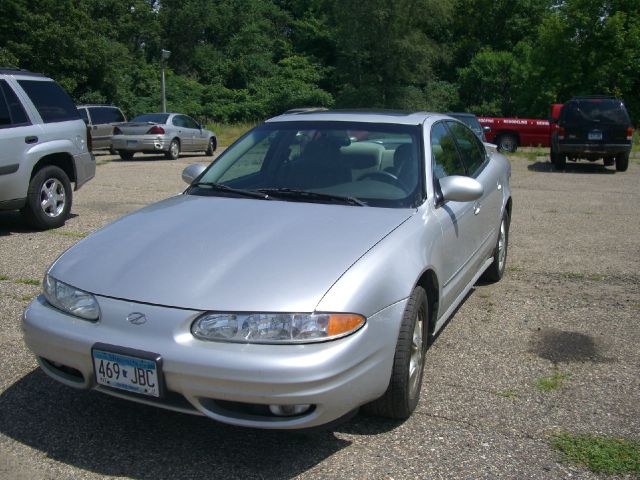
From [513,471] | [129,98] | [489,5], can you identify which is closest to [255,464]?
[513,471]

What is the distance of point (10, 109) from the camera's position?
25.7 ft

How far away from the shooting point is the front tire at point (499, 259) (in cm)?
A: 619

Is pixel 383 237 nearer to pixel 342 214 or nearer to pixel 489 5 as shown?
pixel 342 214

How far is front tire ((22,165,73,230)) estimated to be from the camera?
8.07 metres

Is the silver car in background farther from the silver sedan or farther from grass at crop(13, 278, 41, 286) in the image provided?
the silver sedan

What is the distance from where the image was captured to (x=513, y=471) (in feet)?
10.1

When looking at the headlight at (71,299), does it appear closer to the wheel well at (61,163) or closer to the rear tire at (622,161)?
the wheel well at (61,163)

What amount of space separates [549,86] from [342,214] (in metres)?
38.7

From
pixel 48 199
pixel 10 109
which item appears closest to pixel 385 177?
pixel 10 109

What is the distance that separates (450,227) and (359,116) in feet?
3.59

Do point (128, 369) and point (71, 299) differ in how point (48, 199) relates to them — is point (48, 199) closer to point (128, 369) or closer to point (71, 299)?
point (71, 299)

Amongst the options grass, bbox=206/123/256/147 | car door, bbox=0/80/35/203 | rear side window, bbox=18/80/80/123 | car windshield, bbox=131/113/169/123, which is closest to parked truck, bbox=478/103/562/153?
grass, bbox=206/123/256/147

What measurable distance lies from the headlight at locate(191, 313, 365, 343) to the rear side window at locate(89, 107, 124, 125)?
19.8 m

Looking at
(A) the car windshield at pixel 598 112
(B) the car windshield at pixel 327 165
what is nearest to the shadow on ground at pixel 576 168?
(A) the car windshield at pixel 598 112
